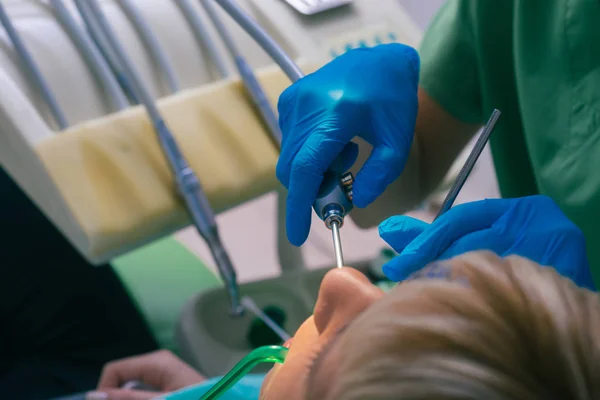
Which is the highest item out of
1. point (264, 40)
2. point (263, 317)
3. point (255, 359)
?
point (264, 40)

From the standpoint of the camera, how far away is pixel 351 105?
56 cm

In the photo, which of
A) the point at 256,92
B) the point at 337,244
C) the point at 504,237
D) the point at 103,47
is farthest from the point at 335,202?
the point at 103,47

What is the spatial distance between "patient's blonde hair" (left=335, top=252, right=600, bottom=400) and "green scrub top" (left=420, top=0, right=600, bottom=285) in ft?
0.94

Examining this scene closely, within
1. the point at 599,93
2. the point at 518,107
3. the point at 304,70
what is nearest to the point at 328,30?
the point at 304,70

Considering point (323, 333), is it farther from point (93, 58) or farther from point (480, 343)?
point (93, 58)

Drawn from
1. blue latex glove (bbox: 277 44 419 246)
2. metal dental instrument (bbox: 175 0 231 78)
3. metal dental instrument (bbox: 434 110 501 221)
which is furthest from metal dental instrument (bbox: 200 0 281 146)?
metal dental instrument (bbox: 434 110 501 221)

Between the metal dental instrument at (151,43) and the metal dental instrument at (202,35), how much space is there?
0.21 feet

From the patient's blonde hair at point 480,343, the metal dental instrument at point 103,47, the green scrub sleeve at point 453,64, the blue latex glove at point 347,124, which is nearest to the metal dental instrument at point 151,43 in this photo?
the metal dental instrument at point 103,47

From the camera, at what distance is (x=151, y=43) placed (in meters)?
0.76

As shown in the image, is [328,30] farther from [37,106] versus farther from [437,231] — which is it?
[437,231]

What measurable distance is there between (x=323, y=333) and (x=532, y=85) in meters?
0.37

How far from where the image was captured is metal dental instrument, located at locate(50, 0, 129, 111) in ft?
2.31

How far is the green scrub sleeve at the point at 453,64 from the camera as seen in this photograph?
0.63 meters

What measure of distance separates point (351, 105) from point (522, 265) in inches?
11.7
